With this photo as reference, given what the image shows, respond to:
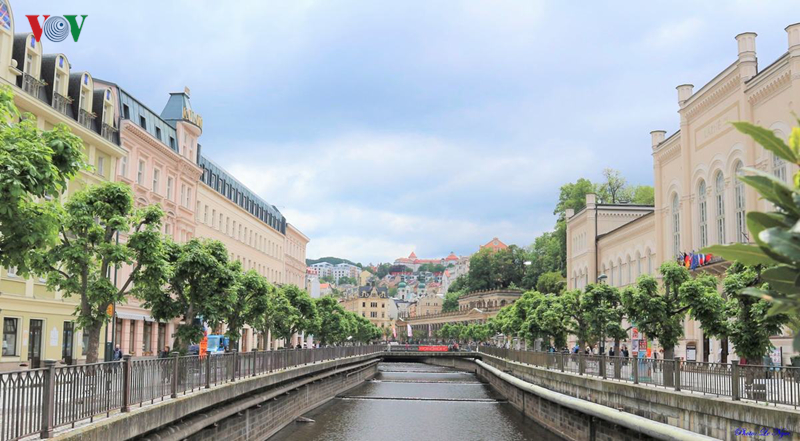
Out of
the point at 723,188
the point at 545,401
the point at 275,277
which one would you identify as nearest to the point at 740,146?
the point at 723,188

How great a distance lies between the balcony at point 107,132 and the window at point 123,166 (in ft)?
6.07

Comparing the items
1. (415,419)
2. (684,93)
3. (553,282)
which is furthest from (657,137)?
(553,282)

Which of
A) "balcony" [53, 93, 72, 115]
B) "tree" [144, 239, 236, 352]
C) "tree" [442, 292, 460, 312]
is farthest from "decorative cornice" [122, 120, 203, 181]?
"tree" [442, 292, 460, 312]

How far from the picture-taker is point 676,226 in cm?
4844

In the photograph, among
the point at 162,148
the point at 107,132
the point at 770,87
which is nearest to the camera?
the point at 770,87

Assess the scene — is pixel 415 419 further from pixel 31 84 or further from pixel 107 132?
pixel 31 84

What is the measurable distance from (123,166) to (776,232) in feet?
149

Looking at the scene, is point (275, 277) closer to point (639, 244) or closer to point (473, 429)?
point (639, 244)

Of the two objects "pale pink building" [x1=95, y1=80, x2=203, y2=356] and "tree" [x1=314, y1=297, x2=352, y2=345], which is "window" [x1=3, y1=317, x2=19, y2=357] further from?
"tree" [x1=314, y1=297, x2=352, y2=345]

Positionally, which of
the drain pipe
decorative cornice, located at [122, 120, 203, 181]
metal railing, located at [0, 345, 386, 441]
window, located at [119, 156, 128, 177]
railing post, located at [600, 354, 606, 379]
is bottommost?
the drain pipe

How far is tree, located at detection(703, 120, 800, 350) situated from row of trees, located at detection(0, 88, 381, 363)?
10.3 m

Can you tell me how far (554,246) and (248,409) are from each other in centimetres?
8783

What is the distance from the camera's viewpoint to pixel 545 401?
36.1 metres

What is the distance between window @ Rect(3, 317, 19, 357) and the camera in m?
31.9
